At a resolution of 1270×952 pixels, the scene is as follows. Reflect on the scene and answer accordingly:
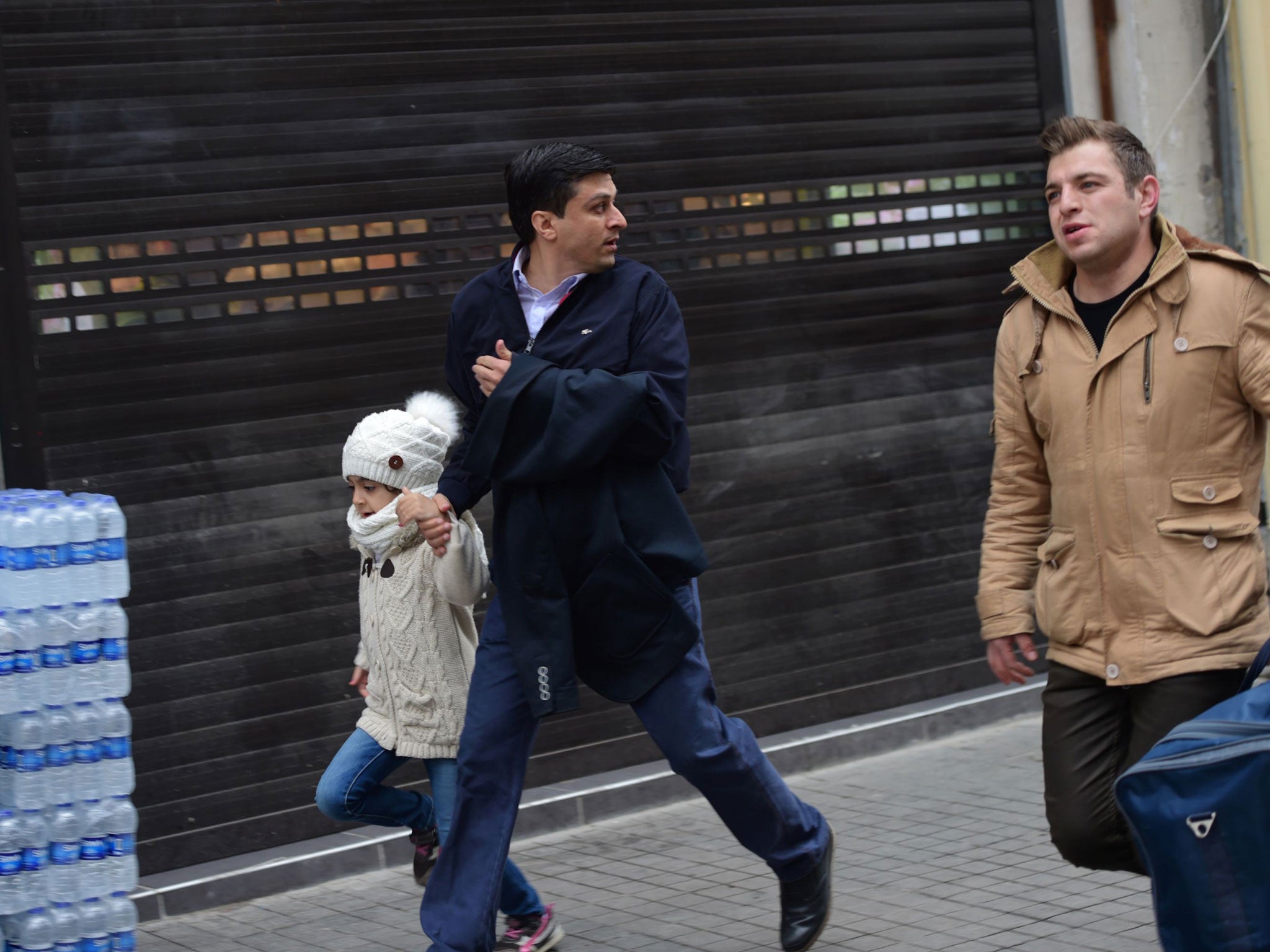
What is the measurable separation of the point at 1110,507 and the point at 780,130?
384 cm

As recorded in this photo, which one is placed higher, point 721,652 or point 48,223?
point 48,223

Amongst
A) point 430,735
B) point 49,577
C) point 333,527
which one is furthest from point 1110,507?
point 333,527

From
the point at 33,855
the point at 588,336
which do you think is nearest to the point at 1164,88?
the point at 588,336

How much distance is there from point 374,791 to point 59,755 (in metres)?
0.91

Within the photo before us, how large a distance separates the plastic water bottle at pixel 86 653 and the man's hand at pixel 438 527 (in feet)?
2.78

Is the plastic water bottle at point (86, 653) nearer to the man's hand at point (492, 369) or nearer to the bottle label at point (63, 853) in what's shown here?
the bottle label at point (63, 853)

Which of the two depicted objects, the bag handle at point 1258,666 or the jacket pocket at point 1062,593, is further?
the jacket pocket at point 1062,593

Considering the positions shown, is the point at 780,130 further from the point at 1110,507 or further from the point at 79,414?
the point at 1110,507

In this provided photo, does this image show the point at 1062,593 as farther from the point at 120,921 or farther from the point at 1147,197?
the point at 120,921

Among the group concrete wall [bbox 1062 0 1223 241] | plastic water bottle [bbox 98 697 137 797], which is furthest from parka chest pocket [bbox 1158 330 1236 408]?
concrete wall [bbox 1062 0 1223 241]

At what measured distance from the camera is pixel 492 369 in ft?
13.8

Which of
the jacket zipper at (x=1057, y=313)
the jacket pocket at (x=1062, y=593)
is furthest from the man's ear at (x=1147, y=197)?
the jacket pocket at (x=1062, y=593)

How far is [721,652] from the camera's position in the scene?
7062 mm

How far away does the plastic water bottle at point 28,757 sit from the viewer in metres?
4.31
